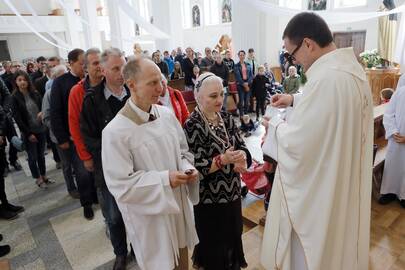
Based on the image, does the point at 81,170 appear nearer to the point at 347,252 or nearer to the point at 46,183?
the point at 46,183

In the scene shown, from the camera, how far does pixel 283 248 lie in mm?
1649

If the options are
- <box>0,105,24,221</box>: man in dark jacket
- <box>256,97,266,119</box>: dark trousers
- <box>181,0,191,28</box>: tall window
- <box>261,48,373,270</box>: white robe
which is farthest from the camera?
<box>181,0,191,28</box>: tall window

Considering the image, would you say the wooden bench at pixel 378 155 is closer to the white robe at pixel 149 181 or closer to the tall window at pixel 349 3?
the white robe at pixel 149 181

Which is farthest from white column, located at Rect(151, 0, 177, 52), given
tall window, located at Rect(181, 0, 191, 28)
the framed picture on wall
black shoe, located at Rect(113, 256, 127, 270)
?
black shoe, located at Rect(113, 256, 127, 270)

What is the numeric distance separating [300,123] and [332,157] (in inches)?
8.5

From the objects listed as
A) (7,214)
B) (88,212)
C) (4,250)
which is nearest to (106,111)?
(88,212)

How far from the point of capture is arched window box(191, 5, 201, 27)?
58.5 ft

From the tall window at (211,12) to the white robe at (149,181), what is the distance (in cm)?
1700

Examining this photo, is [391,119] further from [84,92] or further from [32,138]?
[32,138]

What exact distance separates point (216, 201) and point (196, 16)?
17.6 metres

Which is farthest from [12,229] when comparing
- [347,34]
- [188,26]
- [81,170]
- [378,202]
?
[188,26]

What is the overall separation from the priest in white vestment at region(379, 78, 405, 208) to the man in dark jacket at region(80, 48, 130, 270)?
2.58 meters

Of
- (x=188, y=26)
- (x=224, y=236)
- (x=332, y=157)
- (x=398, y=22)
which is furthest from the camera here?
(x=188, y=26)

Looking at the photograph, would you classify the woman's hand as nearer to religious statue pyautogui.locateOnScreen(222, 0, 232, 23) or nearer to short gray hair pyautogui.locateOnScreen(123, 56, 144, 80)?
short gray hair pyautogui.locateOnScreen(123, 56, 144, 80)
